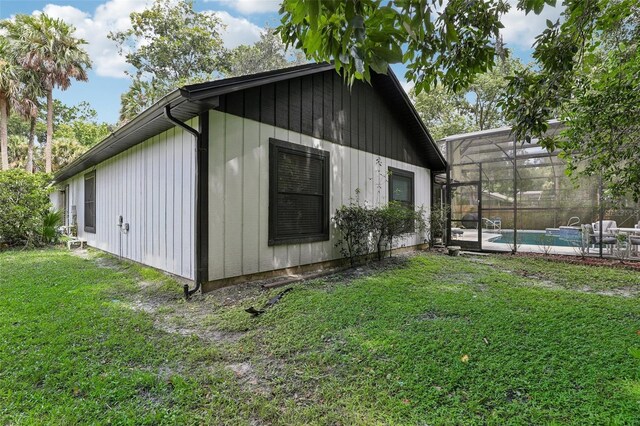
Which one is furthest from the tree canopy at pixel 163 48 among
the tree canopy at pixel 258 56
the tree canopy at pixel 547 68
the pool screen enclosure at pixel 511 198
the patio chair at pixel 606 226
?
the patio chair at pixel 606 226

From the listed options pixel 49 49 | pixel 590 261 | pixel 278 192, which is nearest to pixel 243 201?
pixel 278 192

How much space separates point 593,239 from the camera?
7.81m

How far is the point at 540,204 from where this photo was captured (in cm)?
930

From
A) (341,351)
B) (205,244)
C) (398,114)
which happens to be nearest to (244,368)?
(341,351)

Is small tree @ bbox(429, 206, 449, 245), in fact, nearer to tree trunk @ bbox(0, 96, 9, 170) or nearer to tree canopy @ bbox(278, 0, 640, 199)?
tree canopy @ bbox(278, 0, 640, 199)

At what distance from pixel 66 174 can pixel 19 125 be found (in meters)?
22.6

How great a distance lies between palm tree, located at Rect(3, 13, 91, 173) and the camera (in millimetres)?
14752

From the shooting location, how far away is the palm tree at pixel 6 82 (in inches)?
535

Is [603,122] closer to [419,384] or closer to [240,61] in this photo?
[419,384]

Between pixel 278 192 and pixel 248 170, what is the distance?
689 mm

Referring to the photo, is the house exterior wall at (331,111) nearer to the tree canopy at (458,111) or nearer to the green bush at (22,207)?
the green bush at (22,207)

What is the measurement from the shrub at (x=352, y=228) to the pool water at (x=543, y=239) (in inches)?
211

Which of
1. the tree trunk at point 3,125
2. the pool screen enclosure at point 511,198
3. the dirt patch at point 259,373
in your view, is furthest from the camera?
the tree trunk at point 3,125

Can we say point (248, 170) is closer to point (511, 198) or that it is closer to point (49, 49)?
point (511, 198)
